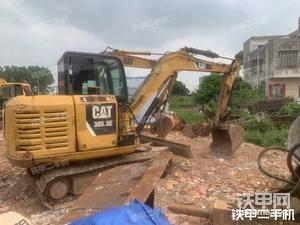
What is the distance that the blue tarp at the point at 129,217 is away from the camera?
90.4 inches

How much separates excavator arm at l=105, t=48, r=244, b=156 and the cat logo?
3.00ft

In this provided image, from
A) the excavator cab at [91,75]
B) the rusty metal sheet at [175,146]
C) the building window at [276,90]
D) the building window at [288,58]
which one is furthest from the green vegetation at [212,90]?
the excavator cab at [91,75]

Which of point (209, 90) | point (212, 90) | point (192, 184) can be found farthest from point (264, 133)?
point (209, 90)

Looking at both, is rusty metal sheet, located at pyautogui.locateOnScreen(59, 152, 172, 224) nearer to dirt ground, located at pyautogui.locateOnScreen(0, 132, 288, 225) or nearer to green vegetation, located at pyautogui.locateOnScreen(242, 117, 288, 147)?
dirt ground, located at pyautogui.locateOnScreen(0, 132, 288, 225)

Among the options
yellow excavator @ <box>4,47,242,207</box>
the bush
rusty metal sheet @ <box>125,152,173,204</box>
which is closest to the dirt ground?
yellow excavator @ <box>4,47,242,207</box>

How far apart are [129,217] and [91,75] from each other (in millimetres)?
4052

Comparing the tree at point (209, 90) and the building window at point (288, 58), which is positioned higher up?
the building window at point (288, 58)

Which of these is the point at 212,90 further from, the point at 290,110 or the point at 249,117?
the point at 249,117

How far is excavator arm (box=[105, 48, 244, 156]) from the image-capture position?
6.86 metres

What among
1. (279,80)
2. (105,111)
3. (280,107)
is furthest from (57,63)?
(279,80)

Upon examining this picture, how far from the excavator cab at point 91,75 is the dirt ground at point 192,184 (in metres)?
1.74

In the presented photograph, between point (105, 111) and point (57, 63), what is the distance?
56.0 inches

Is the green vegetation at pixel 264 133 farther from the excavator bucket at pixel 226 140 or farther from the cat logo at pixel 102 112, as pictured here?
the cat logo at pixel 102 112

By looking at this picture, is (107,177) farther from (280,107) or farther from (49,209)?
(280,107)
